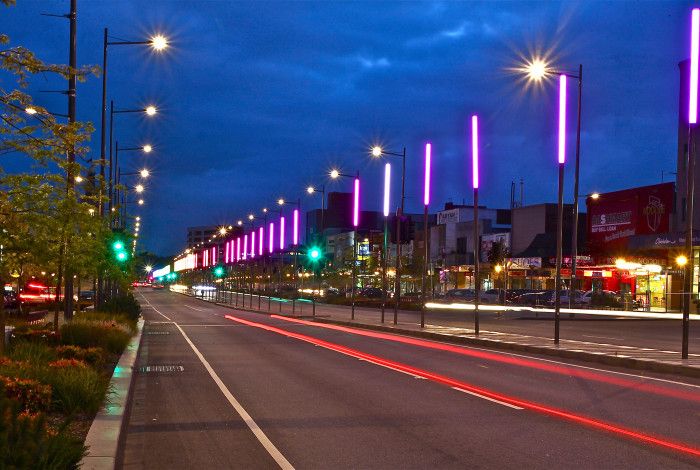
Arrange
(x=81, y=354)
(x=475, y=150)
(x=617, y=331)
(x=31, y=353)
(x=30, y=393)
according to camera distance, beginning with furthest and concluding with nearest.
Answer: (x=617, y=331)
(x=475, y=150)
(x=81, y=354)
(x=31, y=353)
(x=30, y=393)

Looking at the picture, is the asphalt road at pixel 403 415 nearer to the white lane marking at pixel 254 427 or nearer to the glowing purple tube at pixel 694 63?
the white lane marking at pixel 254 427

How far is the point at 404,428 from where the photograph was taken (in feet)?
38.0

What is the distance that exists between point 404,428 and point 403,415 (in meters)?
1.15

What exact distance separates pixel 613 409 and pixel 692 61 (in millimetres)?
12056

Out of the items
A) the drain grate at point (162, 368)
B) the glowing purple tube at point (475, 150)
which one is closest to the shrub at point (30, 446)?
the drain grate at point (162, 368)

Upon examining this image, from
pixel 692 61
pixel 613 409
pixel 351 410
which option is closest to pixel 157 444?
pixel 351 410

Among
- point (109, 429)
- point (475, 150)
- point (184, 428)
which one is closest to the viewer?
point (109, 429)

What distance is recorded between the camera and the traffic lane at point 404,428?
31.3 ft

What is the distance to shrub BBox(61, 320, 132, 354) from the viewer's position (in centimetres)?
1989

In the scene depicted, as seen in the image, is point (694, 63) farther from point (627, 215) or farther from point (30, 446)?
point (627, 215)

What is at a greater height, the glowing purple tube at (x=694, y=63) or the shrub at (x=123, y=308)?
the glowing purple tube at (x=694, y=63)

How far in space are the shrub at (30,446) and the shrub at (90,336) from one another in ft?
42.4

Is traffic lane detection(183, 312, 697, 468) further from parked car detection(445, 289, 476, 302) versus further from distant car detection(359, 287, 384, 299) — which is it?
distant car detection(359, 287, 384, 299)

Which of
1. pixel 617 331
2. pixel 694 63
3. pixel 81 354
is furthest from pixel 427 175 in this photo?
pixel 81 354
